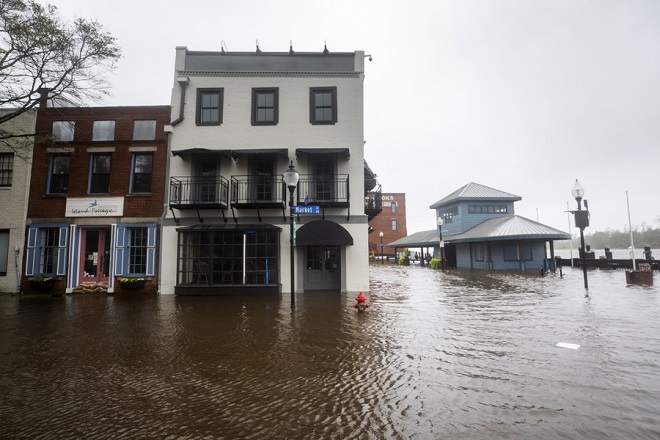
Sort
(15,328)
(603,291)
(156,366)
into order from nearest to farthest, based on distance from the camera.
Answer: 1. (156,366)
2. (15,328)
3. (603,291)

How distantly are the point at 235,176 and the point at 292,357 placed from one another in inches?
414

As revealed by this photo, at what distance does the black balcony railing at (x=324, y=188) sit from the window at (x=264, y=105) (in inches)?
130

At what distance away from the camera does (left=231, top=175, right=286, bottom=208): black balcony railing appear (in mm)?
13656

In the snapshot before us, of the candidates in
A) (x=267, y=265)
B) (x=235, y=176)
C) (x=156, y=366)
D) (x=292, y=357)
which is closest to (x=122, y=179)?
(x=235, y=176)

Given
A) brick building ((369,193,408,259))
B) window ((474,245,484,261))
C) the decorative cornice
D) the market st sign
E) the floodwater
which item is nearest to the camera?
the floodwater

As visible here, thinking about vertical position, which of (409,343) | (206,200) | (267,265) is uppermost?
(206,200)

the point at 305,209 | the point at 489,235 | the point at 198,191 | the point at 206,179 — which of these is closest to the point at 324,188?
the point at 305,209

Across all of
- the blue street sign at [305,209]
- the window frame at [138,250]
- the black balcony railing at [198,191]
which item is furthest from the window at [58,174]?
the blue street sign at [305,209]

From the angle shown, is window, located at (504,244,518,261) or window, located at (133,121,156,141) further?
window, located at (504,244,518,261)

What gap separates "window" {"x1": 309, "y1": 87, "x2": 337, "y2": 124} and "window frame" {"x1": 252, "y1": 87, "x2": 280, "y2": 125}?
5.22 ft

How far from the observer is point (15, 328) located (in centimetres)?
747

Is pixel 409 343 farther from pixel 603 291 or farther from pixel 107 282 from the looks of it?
pixel 107 282

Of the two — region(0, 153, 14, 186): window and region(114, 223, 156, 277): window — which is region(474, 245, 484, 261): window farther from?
region(0, 153, 14, 186): window

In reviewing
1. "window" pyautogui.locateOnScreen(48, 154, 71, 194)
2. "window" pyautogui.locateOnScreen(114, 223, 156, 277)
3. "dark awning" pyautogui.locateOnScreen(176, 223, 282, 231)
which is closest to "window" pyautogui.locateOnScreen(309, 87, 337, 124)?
"dark awning" pyautogui.locateOnScreen(176, 223, 282, 231)
